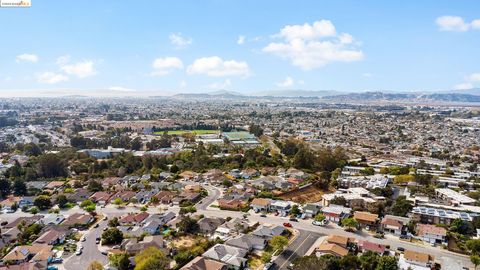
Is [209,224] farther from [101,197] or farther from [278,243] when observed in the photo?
[101,197]

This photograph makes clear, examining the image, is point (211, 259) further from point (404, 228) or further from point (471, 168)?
point (471, 168)

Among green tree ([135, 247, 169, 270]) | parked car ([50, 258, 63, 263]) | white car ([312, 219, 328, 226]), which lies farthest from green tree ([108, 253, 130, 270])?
white car ([312, 219, 328, 226])

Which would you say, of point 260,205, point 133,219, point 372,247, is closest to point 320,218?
point 260,205

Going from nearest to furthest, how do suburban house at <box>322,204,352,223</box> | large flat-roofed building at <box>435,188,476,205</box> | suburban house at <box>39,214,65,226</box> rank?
suburban house at <box>39,214,65,226</box> < suburban house at <box>322,204,352,223</box> < large flat-roofed building at <box>435,188,476,205</box>

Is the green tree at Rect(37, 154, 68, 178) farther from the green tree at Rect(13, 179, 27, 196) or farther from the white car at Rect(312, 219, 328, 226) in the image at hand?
the white car at Rect(312, 219, 328, 226)

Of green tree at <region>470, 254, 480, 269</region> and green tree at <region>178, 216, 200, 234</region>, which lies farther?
green tree at <region>178, 216, 200, 234</region>

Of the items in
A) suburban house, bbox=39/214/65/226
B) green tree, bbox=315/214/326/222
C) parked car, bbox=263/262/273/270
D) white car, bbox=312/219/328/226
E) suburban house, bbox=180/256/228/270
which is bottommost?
suburban house, bbox=39/214/65/226

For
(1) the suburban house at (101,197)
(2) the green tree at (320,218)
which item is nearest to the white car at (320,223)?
(2) the green tree at (320,218)
